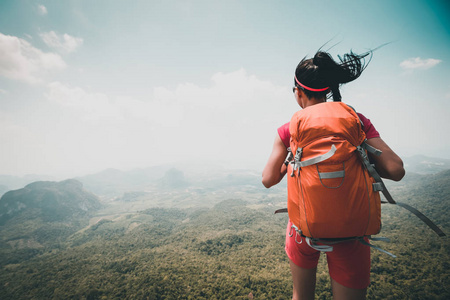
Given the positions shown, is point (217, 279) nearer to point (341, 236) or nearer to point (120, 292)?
point (120, 292)

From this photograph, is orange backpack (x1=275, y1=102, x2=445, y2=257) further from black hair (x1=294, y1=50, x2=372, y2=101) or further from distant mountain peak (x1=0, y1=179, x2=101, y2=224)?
distant mountain peak (x1=0, y1=179, x2=101, y2=224)

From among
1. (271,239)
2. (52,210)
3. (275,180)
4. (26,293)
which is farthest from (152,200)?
(275,180)

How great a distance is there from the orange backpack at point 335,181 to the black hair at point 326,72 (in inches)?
15.8

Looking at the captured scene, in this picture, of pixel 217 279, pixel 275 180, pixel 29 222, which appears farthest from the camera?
pixel 29 222

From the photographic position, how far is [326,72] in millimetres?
1931

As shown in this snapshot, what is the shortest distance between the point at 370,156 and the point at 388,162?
0.16 meters

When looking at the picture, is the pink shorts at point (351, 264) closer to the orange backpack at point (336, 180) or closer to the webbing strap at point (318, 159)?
the orange backpack at point (336, 180)

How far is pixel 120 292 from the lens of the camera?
37969 millimetres

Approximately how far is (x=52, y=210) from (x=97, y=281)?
148 m

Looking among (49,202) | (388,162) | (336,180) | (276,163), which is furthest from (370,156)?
(49,202)

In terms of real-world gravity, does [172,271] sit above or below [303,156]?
below

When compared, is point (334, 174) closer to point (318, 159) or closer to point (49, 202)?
point (318, 159)

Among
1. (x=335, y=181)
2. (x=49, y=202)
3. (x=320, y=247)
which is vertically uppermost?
(x=335, y=181)

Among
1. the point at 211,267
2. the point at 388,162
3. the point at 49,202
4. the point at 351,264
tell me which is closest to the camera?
the point at 388,162
